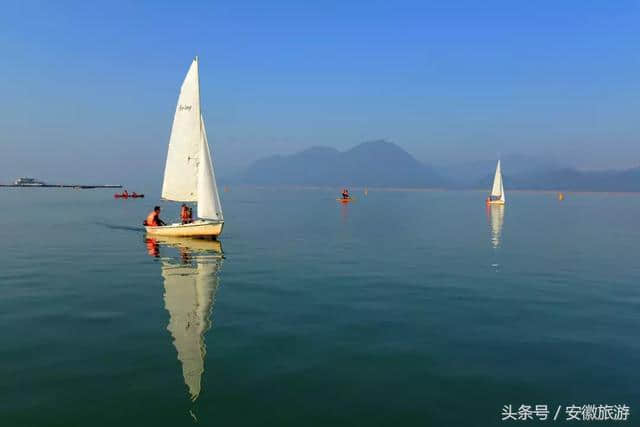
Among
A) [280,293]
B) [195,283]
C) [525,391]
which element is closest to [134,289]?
[195,283]

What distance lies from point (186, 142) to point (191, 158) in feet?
5.16

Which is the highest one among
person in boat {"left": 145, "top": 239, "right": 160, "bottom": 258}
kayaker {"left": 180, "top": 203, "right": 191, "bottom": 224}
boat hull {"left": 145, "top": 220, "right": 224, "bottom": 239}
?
kayaker {"left": 180, "top": 203, "right": 191, "bottom": 224}

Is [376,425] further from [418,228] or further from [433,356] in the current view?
[418,228]

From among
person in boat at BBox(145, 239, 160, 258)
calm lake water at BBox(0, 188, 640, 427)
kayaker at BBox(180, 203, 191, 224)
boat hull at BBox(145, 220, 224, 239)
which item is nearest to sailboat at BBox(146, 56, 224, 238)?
boat hull at BBox(145, 220, 224, 239)

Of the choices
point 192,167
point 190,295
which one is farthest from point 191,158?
point 190,295

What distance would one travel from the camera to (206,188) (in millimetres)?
40312

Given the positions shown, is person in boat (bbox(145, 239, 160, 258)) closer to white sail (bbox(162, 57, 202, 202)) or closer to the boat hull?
the boat hull

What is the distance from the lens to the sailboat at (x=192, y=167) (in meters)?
40.7

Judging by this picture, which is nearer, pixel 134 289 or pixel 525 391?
pixel 525 391

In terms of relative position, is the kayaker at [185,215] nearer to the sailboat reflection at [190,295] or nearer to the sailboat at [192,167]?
the sailboat at [192,167]

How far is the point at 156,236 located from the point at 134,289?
70.6 ft

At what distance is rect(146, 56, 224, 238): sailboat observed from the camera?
1602 inches

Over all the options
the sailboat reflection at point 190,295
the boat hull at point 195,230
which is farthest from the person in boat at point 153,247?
the boat hull at point 195,230

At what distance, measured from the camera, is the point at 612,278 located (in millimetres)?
28391
